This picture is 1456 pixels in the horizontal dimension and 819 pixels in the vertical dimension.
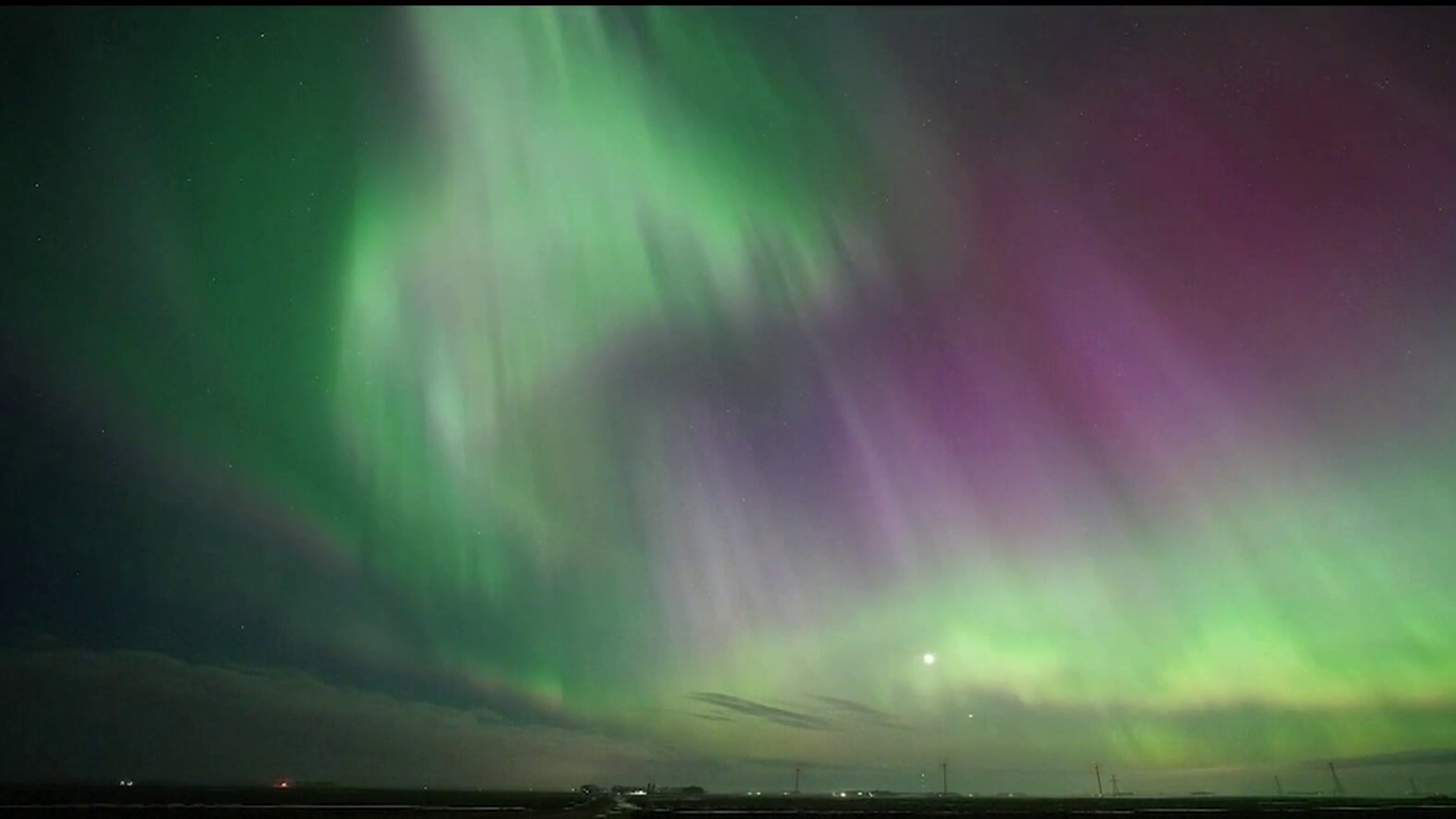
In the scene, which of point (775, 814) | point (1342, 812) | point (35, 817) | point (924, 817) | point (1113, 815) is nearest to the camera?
point (35, 817)

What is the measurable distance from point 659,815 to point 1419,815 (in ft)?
319

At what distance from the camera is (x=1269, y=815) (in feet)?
341

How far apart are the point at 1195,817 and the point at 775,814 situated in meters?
59.2

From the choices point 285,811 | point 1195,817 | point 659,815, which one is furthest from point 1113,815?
point 285,811

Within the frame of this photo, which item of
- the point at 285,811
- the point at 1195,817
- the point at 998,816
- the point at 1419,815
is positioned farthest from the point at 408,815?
the point at 1419,815

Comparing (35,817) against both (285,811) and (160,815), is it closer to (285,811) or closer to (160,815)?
(160,815)

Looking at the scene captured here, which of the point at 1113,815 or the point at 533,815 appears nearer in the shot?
the point at 533,815

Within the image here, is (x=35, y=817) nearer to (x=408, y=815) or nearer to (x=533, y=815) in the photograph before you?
(x=408, y=815)

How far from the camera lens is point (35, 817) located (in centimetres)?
7975

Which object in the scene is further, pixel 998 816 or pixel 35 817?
pixel 998 816

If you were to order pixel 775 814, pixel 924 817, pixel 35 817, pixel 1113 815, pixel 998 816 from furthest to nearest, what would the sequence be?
1. pixel 1113 815
2. pixel 775 814
3. pixel 998 816
4. pixel 924 817
5. pixel 35 817

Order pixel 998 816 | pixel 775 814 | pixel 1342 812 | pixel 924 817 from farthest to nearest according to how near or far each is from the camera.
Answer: pixel 1342 812
pixel 775 814
pixel 998 816
pixel 924 817

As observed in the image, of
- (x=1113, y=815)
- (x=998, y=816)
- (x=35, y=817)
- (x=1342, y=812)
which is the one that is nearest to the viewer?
(x=35, y=817)

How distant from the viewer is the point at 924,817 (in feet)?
281
